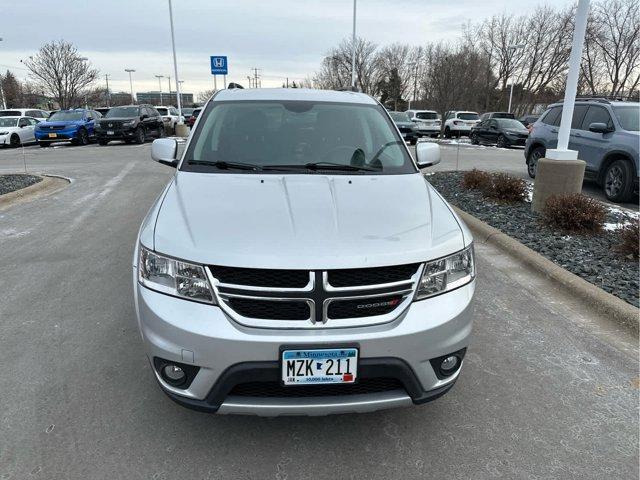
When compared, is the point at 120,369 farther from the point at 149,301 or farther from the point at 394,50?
the point at 394,50

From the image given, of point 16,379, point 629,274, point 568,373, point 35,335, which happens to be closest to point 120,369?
point 16,379

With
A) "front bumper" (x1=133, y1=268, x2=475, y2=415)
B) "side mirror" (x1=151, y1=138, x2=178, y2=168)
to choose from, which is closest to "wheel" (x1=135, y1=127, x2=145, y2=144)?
"side mirror" (x1=151, y1=138, x2=178, y2=168)

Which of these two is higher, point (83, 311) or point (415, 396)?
point (415, 396)

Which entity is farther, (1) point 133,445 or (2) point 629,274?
(2) point 629,274

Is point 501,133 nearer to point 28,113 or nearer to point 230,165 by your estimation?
point 230,165

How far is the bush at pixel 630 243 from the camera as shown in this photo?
16.8ft

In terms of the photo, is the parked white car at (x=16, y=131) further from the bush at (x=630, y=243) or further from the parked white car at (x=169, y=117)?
the bush at (x=630, y=243)

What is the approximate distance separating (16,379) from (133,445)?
1.11 meters

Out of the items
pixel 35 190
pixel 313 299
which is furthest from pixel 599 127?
pixel 35 190

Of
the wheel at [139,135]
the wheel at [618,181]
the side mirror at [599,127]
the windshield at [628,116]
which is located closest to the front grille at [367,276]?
the wheel at [618,181]

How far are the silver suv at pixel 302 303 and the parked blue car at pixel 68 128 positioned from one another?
2161 centimetres

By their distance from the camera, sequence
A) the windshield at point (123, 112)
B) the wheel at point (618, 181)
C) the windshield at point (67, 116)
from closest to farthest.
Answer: the wheel at point (618, 181) → the windshield at point (67, 116) → the windshield at point (123, 112)

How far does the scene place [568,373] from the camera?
3.27m

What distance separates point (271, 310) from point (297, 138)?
6.07ft
